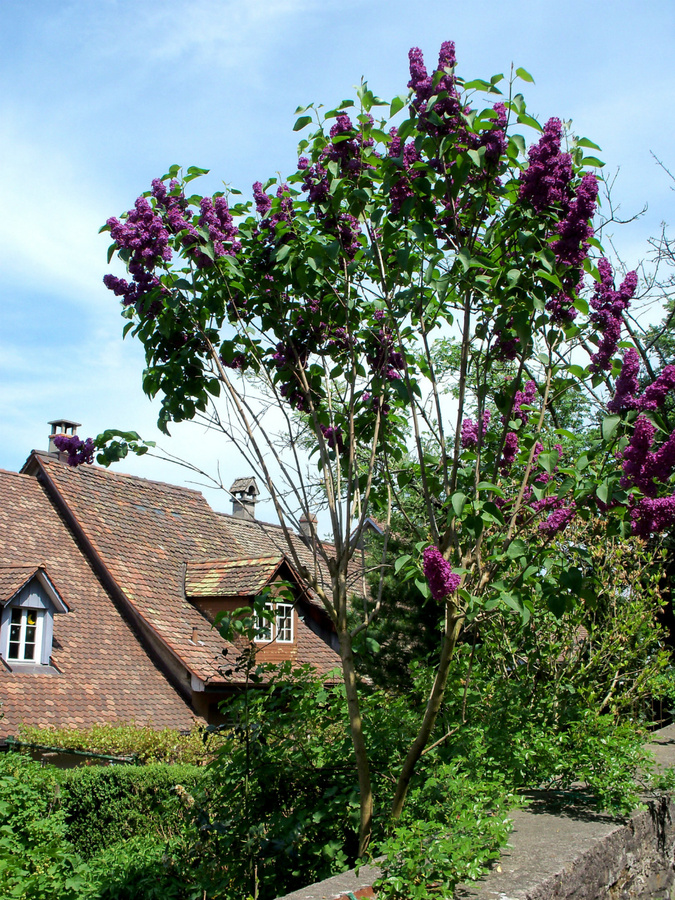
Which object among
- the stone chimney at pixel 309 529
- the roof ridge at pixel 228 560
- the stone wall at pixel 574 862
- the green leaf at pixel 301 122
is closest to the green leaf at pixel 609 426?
the stone chimney at pixel 309 529

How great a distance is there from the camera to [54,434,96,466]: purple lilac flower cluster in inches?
132

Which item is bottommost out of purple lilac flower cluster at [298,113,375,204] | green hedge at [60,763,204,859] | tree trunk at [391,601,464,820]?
green hedge at [60,763,204,859]

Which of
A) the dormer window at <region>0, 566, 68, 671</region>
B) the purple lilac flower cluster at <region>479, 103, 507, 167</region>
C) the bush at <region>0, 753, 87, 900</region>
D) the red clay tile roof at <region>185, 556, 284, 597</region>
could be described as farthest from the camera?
the red clay tile roof at <region>185, 556, 284, 597</region>

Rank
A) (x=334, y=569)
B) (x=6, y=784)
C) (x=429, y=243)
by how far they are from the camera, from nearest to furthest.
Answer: (x=429, y=243), (x=334, y=569), (x=6, y=784)

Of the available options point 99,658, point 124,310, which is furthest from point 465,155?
point 99,658

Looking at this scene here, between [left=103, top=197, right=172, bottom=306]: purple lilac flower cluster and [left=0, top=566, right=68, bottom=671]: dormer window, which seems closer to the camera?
[left=103, top=197, right=172, bottom=306]: purple lilac flower cluster

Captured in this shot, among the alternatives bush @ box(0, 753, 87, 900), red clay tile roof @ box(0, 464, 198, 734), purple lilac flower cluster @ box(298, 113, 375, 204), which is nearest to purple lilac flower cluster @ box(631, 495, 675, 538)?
purple lilac flower cluster @ box(298, 113, 375, 204)

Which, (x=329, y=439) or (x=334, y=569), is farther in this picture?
(x=329, y=439)

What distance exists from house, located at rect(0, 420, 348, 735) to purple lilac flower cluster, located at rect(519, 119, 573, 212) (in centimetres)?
979

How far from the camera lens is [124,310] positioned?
363cm

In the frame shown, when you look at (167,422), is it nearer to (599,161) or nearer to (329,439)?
(329,439)

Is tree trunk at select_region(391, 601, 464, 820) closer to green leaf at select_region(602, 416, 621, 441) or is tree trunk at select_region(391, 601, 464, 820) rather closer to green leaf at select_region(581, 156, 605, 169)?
green leaf at select_region(602, 416, 621, 441)

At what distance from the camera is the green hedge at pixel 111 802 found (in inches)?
381

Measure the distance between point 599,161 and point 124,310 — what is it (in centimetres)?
212
